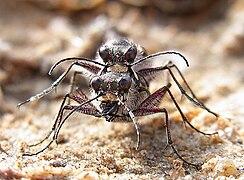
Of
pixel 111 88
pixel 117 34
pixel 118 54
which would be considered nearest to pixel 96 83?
pixel 111 88

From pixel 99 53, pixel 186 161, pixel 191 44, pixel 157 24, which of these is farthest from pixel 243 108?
pixel 157 24

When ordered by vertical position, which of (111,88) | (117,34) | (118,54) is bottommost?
(111,88)

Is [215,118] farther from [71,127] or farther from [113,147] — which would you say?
[71,127]

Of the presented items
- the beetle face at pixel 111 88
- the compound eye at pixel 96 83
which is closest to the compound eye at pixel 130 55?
the beetle face at pixel 111 88

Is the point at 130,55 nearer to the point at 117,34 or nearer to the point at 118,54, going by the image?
the point at 118,54

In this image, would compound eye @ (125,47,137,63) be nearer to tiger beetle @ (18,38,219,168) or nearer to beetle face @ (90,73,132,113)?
tiger beetle @ (18,38,219,168)

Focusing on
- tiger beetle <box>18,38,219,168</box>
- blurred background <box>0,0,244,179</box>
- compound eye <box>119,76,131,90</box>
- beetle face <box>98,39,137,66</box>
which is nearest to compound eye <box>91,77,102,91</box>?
tiger beetle <box>18,38,219,168</box>
